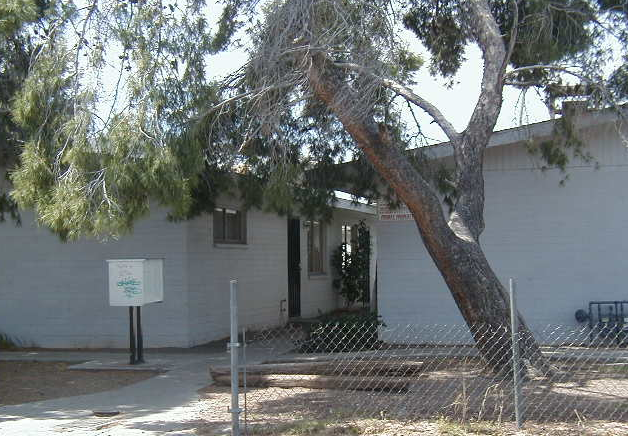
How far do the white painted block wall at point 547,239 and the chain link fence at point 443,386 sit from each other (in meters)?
0.75

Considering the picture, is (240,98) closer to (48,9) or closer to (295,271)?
(48,9)

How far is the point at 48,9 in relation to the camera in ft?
34.9

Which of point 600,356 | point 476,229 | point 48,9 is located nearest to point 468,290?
point 476,229

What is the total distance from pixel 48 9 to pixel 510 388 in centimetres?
814

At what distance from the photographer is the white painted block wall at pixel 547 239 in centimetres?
1258

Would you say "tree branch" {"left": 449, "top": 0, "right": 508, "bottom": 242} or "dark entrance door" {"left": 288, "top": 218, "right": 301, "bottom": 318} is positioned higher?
"tree branch" {"left": 449, "top": 0, "right": 508, "bottom": 242}

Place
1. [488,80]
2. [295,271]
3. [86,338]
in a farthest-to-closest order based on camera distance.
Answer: [295,271], [86,338], [488,80]

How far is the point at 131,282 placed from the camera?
11.4m

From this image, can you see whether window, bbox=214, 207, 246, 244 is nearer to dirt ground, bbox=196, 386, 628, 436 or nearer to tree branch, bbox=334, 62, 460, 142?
tree branch, bbox=334, 62, 460, 142

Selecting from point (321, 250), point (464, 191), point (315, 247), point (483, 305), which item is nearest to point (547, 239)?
point (464, 191)

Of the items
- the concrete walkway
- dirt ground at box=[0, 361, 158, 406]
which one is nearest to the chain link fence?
the concrete walkway

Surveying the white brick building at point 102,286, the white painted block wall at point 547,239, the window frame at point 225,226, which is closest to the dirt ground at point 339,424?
the white painted block wall at point 547,239

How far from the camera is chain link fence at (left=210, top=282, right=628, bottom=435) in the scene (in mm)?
7426

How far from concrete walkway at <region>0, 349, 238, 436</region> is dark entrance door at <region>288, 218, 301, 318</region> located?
6.81 meters
